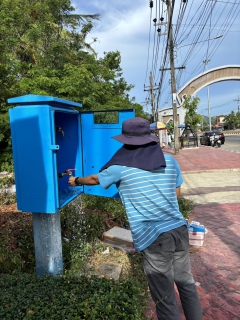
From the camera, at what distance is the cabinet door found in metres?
2.84

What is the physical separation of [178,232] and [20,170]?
4.39 feet

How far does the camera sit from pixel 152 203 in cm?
182

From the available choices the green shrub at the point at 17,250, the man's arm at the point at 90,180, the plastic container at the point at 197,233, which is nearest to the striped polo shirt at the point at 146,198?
the man's arm at the point at 90,180

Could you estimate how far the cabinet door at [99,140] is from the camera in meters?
2.84

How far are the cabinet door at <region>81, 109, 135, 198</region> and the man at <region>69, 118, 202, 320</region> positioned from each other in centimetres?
91

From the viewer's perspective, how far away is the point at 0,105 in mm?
6355

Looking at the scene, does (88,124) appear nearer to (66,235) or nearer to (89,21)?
(66,235)

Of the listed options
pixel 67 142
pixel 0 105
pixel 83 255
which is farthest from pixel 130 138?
pixel 0 105

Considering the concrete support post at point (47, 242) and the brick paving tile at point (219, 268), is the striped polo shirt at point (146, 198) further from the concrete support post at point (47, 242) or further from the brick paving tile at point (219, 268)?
the brick paving tile at point (219, 268)

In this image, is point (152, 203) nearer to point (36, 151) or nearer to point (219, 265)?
point (36, 151)

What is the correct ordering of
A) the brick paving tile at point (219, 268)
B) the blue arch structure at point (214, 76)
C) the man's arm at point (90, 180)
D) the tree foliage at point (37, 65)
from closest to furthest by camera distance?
the man's arm at point (90, 180) < the brick paving tile at point (219, 268) < the tree foliage at point (37, 65) < the blue arch structure at point (214, 76)

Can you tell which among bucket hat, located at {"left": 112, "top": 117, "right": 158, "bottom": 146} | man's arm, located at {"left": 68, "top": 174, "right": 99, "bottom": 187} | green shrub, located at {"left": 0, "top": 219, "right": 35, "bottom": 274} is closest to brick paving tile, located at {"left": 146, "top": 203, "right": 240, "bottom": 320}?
man's arm, located at {"left": 68, "top": 174, "right": 99, "bottom": 187}

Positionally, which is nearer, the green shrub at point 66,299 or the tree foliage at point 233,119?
the green shrub at point 66,299

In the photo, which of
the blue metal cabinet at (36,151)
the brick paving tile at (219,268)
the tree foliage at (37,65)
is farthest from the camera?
the tree foliage at (37,65)
